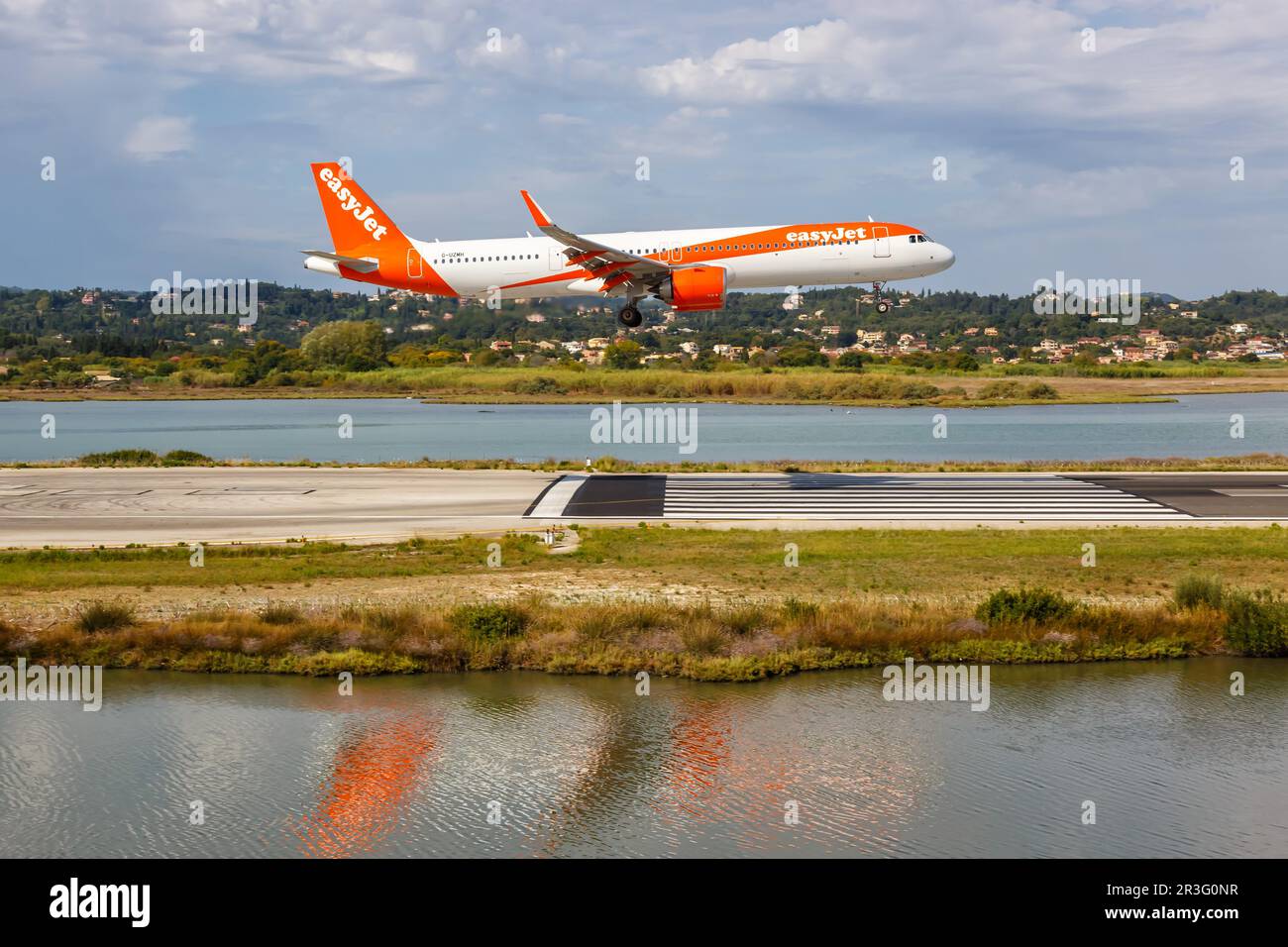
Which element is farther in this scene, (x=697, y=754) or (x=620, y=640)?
(x=620, y=640)

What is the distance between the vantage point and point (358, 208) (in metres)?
59.5

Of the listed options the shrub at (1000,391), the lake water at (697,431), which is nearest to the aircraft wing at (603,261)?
the lake water at (697,431)

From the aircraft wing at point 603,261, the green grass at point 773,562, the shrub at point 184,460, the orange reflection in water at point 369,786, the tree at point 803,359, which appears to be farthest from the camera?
the tree at point 803,359

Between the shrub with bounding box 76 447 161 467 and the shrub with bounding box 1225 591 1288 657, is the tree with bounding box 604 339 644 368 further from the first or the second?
the shrub with bounding box 1225 591 1288 657

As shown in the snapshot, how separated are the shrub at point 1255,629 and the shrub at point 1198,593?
0.67 meters

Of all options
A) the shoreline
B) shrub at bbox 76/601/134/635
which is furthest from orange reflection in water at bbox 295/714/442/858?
the shoreline

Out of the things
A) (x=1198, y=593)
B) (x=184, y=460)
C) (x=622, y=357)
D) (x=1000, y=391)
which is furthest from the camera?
(x=622, y=357)

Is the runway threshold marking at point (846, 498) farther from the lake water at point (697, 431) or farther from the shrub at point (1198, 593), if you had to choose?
the lake water at point (697, 431)

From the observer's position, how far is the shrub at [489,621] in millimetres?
40344

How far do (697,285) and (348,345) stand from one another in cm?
14999

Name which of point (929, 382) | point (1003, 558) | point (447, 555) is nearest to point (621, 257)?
point (447, 555)

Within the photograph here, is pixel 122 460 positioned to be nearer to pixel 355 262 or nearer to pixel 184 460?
pixel 184 460

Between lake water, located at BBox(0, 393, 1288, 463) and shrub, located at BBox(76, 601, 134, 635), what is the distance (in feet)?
183

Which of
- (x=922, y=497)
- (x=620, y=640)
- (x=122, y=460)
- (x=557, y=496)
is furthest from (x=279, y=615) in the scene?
(x=122, y=460)
